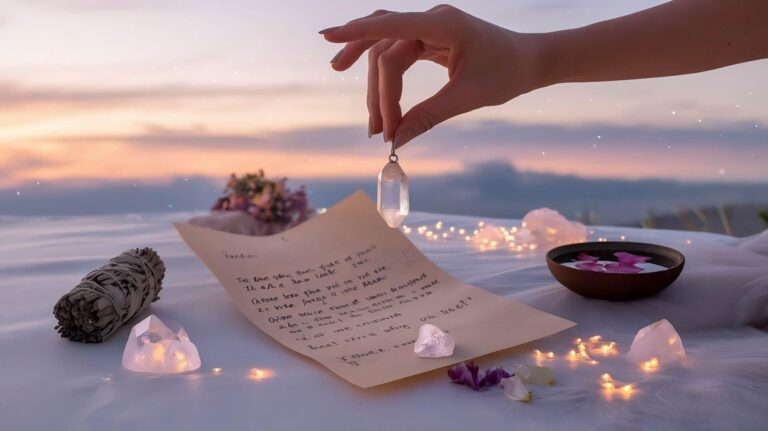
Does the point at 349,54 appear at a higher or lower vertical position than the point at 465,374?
higher

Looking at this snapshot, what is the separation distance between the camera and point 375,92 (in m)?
1.13

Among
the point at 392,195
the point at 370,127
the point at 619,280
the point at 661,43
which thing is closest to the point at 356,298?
the point at 392,195

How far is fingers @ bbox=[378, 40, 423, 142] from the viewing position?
3.46ft

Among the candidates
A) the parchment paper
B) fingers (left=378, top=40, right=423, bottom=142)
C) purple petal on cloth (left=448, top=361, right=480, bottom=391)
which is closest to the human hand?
fingers (left=378, top=40, right=423, bottom=142)

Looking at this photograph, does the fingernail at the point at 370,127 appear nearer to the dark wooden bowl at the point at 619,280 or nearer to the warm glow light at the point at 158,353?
the dark wooden bowl at the point at 619,280

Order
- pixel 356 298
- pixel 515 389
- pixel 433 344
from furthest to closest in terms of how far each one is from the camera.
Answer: pixel 356 298 → pixel 433 344 → pixel 515 389

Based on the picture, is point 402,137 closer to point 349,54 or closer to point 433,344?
point 349,54

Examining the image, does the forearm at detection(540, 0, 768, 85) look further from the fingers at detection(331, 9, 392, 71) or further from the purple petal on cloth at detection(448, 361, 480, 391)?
the purple petal on cloth at detection(448, 361, 480, 391)

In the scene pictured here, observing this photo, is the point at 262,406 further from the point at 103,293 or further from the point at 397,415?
the point at 103,293

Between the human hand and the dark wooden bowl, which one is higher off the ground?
the human hand

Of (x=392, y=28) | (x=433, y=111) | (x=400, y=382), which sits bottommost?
(x=400, y=382)

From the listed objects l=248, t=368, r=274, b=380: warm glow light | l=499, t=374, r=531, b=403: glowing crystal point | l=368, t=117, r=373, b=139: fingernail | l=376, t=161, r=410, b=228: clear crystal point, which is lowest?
l=248, t=368, r=274, b=380: warm glow light

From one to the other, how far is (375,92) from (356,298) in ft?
1.08

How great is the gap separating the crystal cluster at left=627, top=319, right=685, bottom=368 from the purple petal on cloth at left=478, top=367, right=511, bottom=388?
18 cm
